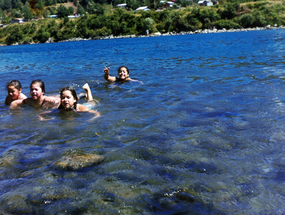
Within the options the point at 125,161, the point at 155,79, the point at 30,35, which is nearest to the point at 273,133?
the point at 125,161

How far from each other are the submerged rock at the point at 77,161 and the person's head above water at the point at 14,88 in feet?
12.6

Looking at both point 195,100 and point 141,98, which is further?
point 141,98

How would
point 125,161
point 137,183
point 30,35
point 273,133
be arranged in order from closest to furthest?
point 137,183 < point 125,161 < point 273,133 < point 30,35

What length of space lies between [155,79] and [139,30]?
70.3 m

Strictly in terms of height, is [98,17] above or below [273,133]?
above

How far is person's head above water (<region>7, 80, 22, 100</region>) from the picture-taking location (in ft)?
20.2

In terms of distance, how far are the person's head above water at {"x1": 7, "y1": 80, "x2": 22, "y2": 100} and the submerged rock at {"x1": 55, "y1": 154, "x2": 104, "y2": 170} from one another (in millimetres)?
3856

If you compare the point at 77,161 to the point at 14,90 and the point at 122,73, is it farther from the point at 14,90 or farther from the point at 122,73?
the point at 122,73

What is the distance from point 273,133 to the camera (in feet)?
12.1

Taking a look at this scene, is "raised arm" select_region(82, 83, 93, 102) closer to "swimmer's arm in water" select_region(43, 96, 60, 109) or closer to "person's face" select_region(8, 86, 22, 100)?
"swimmer's arm in water" select_region(43, 96, 60, 109)

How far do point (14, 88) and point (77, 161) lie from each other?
4081 millimetres

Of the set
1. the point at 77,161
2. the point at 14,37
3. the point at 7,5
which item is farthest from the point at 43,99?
the point at 7,5

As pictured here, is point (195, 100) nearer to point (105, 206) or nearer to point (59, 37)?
point (105, 206)

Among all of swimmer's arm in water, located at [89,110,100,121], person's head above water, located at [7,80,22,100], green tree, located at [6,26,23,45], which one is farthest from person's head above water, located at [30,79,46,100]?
green tree, located at [6,26,23,45]
